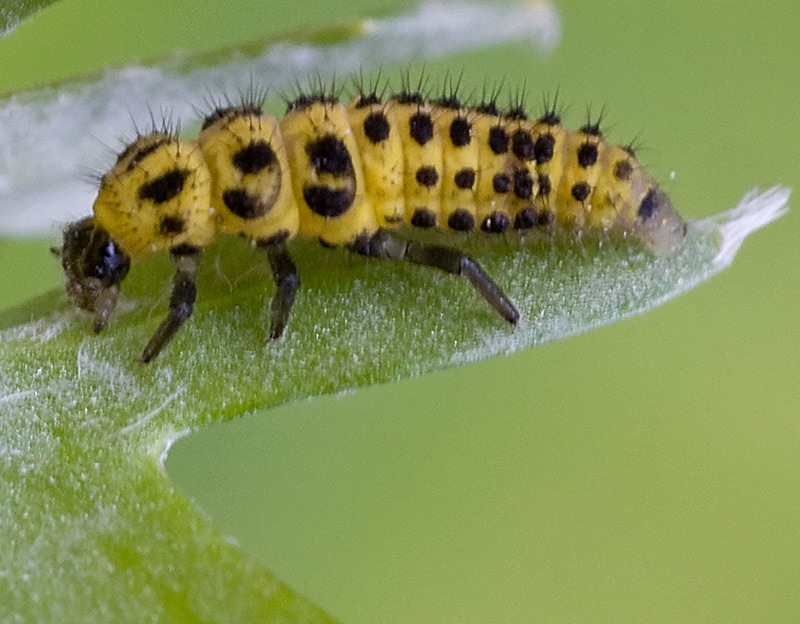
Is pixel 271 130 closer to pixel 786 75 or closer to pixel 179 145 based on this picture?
pixel 179 145

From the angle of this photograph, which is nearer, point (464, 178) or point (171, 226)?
point (171, 226)

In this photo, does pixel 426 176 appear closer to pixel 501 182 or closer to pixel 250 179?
pixel 501 182

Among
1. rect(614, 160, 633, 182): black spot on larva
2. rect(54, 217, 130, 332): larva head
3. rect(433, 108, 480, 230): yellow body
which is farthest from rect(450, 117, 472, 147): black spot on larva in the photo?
rect(54, 217, 130, 332): larva head

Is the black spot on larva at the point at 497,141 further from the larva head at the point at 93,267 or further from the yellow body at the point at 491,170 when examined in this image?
the larva head at the point at 93,267

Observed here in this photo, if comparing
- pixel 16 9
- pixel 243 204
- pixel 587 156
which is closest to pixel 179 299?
pixel 243 204

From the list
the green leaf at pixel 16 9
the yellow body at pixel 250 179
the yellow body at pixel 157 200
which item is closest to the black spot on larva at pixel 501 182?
the yellow body at pixel 250 179

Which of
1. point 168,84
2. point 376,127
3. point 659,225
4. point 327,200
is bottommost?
point 659,225

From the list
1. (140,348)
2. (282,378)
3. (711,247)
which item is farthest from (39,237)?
(711,247)
